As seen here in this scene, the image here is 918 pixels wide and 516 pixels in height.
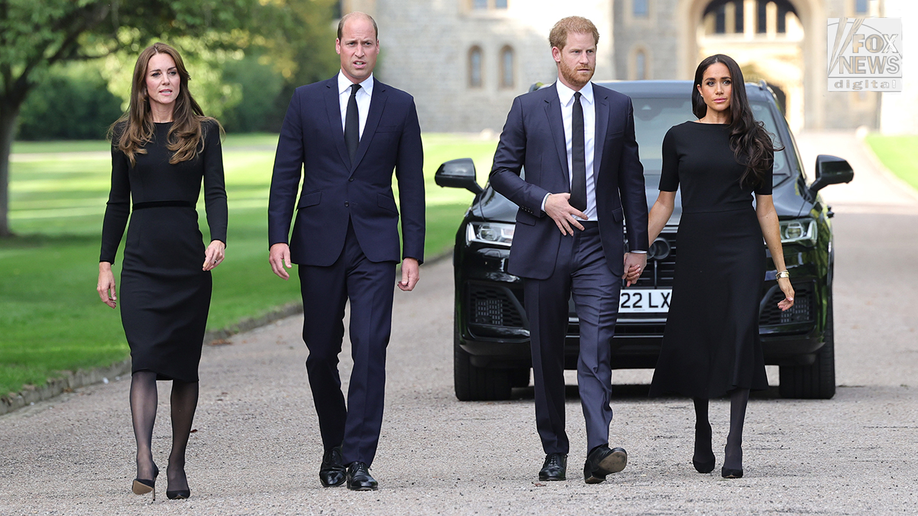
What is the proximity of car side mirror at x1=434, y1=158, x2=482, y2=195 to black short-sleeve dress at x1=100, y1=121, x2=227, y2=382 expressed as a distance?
2639mm

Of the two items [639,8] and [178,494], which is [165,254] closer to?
[178,494]

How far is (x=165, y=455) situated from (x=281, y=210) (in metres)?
1.77

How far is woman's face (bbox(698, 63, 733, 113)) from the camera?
5.87m

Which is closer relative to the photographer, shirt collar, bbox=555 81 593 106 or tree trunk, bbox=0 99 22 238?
shirt collar, bbox=555 81 593 106

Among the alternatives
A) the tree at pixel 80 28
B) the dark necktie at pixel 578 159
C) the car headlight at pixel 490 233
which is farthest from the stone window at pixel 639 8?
the dark necktie at pixel 578 159

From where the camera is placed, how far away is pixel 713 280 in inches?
232

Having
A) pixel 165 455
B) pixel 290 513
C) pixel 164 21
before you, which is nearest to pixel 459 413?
pixel 165 455

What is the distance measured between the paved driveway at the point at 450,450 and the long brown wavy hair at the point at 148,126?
55.4 inches

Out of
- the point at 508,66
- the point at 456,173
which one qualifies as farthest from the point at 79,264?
the point at 508,66

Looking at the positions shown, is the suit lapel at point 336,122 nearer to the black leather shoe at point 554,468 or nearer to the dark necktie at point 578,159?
the dark necktie at point 578,159

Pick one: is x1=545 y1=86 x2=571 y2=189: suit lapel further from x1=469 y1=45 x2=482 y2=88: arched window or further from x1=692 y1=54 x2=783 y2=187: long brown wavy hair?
x1=469 y1=45 x2=482 y2=88: arched window

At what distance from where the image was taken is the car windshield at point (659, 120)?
8648mm

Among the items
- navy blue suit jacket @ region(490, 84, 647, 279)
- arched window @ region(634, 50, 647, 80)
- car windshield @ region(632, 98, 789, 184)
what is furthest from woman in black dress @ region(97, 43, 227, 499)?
arched window @ region(634, 50, 647, 80)

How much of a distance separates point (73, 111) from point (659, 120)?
67.7 metres
